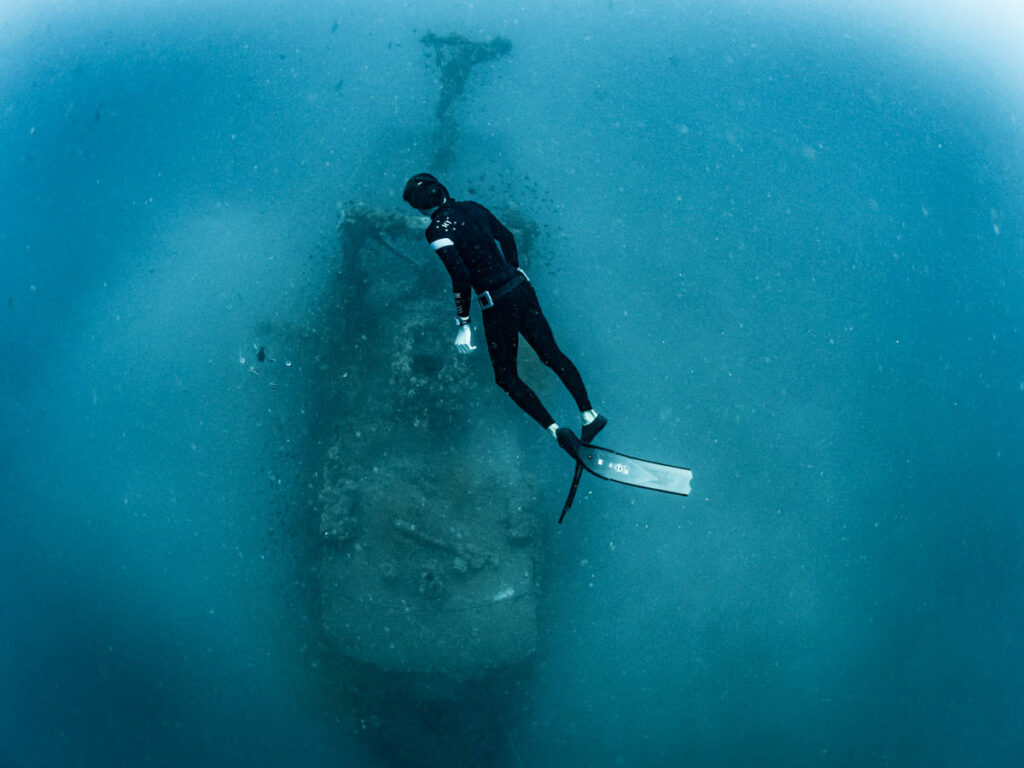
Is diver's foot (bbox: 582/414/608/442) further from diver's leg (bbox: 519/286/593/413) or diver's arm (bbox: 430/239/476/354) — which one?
diver's arm (bbox: 430/239/476/354)

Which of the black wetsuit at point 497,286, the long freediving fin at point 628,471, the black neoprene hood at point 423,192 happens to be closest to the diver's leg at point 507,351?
the black wetsuit at point 497,286

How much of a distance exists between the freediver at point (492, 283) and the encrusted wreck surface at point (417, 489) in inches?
21.3

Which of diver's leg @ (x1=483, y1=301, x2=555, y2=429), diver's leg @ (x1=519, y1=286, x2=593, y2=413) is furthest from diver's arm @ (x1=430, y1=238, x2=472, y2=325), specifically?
diver's leg @ (x1=519, y1=286, x2=593, y2=413)

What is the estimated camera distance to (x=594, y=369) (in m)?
3.03

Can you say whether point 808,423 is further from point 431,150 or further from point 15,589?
point 15,589

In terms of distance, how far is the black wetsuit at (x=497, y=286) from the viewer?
7.41ft

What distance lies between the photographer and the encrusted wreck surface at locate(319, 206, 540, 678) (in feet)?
9.21

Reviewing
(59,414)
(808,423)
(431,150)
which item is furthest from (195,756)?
(808,423)

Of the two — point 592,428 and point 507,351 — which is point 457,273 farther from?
point 592,428

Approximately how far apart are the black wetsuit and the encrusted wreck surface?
0.55 meters

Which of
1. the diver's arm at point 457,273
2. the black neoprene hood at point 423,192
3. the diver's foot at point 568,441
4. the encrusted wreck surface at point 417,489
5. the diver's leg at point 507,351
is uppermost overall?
the black neoprene hood at point 423,192

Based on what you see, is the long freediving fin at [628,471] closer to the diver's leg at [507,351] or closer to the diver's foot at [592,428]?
the diver's foot at [592,428]

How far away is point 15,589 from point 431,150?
3.22 meters

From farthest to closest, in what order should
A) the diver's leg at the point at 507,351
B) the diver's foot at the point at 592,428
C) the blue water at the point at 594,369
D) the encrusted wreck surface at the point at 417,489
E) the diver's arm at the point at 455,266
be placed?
1. the blue water at the point at 594,369
2. the encrusted wreck surface at the point at 417,489
3. the diver's foot at the point at 592,428
4. the diver's leg at the point at 507,351
5. the diver's arm at the point at 455,266
